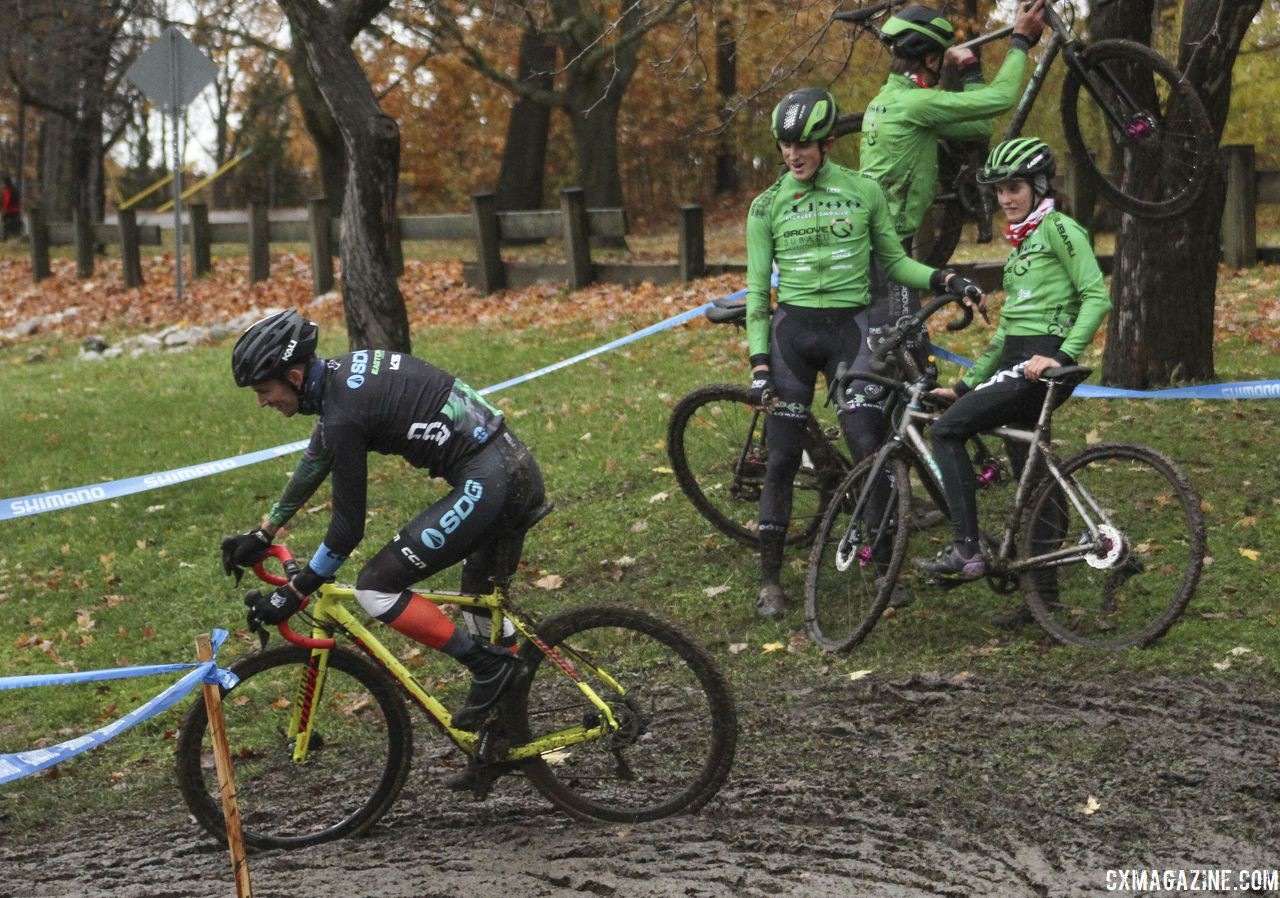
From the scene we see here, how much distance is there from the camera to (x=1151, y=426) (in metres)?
10.1

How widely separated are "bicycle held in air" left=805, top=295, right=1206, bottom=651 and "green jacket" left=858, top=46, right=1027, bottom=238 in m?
0.87

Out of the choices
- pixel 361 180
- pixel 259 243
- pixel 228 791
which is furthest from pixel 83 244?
pixel 228 791

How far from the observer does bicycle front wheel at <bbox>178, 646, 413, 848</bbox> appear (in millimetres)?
5676

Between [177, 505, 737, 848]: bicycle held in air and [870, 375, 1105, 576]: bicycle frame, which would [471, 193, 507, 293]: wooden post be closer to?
[870, 375, 1105, 576]: bicycle frame

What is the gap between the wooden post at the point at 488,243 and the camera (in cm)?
1944

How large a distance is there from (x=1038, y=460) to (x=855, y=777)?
180 cm

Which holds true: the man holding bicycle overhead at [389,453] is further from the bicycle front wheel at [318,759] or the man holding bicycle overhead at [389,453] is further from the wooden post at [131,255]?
the wooden post at [131,255]

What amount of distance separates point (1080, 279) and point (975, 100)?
4.64 ft

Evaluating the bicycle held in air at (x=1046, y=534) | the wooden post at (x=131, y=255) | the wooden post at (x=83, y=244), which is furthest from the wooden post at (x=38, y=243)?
the bicycle held in air at (x=1046, y=534)

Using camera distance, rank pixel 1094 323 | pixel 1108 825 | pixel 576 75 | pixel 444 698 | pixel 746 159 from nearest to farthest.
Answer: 1. pixel 1108 825
2. pixel 1094 323
3. pixel 444 698
4. pixel 576 75
5. pixel 746 159

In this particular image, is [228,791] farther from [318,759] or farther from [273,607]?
[318,759]

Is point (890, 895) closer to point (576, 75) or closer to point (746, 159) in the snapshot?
point (576, 75)

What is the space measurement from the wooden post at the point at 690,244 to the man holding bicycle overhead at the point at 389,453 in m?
12.4

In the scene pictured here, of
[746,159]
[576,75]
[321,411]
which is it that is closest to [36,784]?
[321,411]
